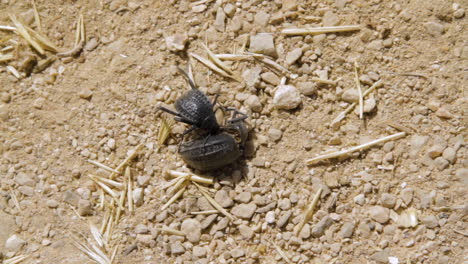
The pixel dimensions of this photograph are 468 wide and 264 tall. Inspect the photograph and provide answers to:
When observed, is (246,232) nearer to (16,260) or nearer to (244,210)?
(244,210)

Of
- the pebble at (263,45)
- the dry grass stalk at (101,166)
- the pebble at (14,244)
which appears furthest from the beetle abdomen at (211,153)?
the pebble at (14,244)

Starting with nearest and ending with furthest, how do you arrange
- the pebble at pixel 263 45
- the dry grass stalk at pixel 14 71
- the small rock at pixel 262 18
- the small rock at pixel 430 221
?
the small rock at pixel 430 221, the pebble at pixel 263 45, the small rock at pixel 262 18, the dry grass stalk at pixel 14 71

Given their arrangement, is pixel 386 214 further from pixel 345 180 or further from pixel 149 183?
pixel 149 183

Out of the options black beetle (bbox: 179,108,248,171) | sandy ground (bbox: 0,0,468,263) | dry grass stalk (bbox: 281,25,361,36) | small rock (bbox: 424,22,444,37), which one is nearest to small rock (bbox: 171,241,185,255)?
sandy ground (bbox: 0,0,468,263)

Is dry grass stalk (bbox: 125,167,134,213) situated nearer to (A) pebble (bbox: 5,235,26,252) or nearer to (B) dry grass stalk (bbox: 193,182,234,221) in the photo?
(B) dry grass stalk (bbox: 193,182,234,221)

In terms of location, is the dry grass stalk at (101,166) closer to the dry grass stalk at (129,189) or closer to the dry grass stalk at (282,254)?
the dry grass stalk at (129,189)
